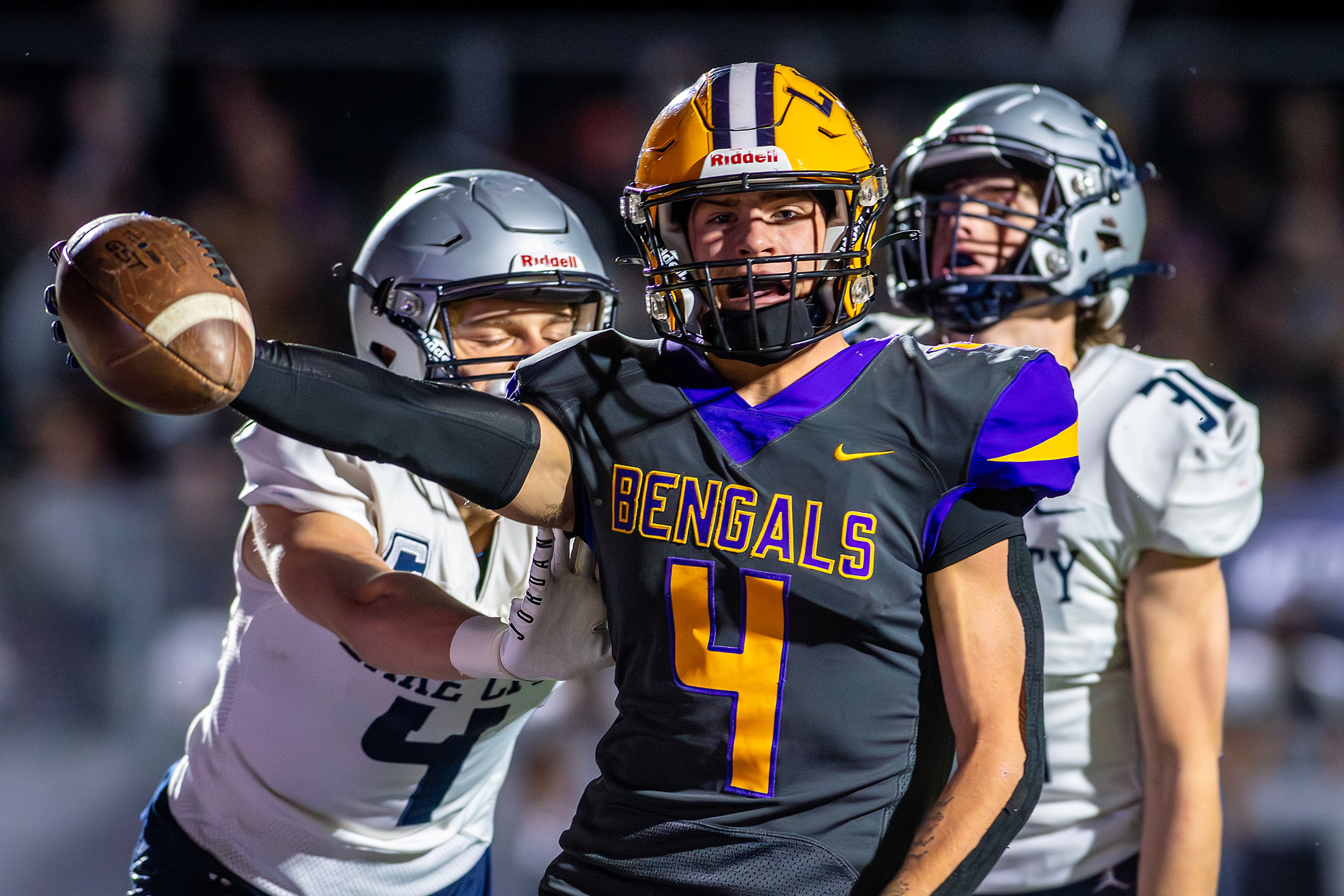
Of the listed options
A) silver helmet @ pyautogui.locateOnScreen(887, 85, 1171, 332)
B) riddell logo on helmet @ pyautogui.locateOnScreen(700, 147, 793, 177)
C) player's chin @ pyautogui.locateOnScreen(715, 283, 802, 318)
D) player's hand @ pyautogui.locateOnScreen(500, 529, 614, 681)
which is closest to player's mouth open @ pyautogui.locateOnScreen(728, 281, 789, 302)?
player's chin @ pyautogui.locateOnScreen(715, 283, 802, 318)

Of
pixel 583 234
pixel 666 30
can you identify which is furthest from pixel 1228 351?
pixel 583 234

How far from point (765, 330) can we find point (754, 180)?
7.8 inches

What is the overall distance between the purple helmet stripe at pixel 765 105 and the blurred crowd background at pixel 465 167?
9.17ft

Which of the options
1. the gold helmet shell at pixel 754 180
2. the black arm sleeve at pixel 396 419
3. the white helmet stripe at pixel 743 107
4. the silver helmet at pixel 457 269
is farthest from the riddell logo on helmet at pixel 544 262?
the black arm sleeve at pixel 396 419

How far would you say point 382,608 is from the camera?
196 cm

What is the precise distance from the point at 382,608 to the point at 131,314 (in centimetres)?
65

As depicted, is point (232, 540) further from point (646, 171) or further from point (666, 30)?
point (646, 171)

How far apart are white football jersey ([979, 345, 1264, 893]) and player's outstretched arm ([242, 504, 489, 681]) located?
102 centimetres

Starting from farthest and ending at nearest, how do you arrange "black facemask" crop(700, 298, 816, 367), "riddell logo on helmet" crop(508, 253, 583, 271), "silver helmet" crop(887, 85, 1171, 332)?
"silver helmet" crop(887, 85, 1171, 332)
"riddell logo on helmet" crop(508, 253, 583, 271)
"black facemask" crop(700, 298, 816, 367)

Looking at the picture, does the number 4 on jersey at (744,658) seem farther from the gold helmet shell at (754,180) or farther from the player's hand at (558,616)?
the gold helmet shell at (754,180)

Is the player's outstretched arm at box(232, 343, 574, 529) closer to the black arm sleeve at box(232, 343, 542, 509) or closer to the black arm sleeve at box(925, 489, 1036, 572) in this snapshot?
the black arm sleeve at box(232, 343, 542, 509)

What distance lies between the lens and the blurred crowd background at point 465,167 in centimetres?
419

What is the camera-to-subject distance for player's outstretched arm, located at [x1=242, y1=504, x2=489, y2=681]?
1.94 m

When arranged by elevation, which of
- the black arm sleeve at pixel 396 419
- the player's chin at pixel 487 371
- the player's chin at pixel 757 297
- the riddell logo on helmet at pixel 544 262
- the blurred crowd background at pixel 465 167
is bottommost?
the blurred crowd background at pixel 465 167
